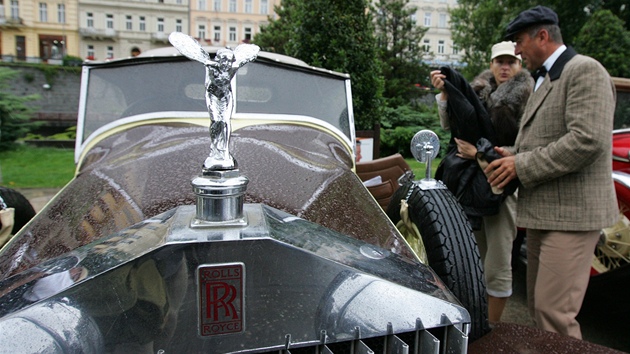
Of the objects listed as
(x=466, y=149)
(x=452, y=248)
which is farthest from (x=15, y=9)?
(x=452, y=248)

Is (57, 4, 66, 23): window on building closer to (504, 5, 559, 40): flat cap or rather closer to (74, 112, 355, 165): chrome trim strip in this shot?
(74, 112, 355, 165): chrome trim strip

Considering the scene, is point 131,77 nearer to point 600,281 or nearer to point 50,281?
point 50,281

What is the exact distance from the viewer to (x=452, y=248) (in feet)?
6.15

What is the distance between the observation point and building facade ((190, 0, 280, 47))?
51.0m

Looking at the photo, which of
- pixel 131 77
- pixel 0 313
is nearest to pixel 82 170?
pixel 131 77

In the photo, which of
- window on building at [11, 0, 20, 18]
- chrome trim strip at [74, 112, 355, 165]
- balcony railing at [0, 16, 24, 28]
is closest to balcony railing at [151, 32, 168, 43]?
balcony railing at [0, 16, 24, 28]

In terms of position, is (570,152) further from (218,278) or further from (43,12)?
(43,12)

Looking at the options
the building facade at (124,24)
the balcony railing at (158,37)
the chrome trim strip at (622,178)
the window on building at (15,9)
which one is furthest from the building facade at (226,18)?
the chrome trim strip at (622,178)

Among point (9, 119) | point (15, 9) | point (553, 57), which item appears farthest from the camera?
point (15, 9)

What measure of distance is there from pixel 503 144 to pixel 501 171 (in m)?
0.61

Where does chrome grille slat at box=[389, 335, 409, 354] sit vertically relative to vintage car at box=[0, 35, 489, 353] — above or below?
below

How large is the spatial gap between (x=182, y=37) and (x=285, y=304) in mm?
772

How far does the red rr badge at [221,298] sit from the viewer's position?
1.09 metres

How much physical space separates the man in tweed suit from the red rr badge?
1.82 meters
